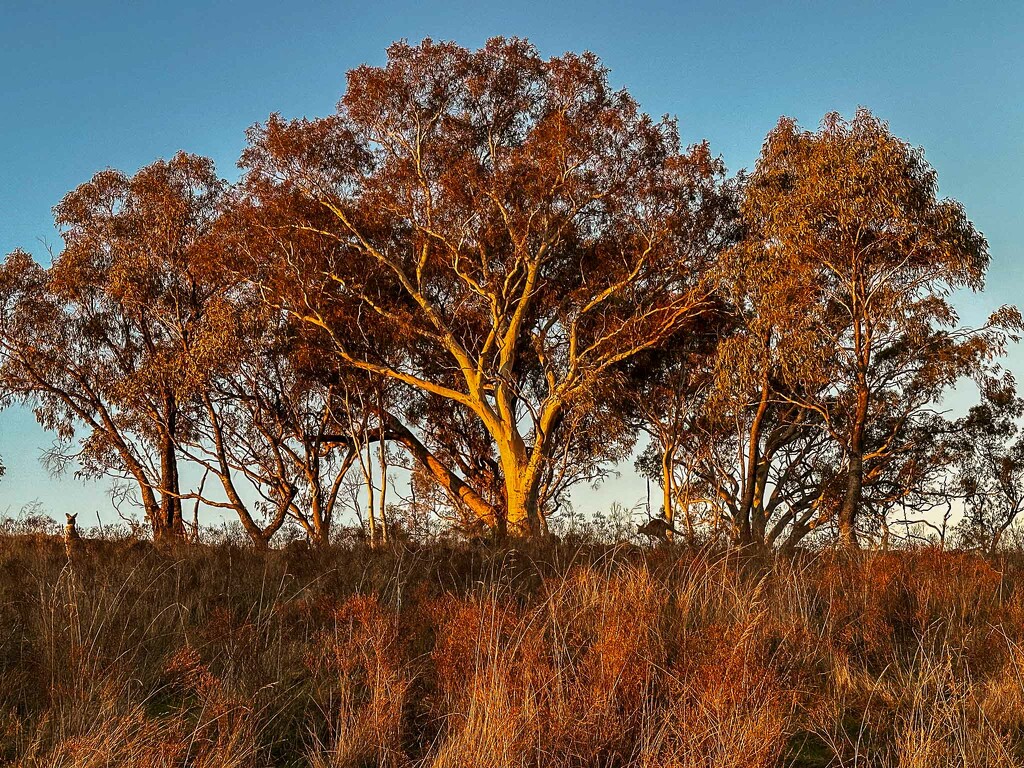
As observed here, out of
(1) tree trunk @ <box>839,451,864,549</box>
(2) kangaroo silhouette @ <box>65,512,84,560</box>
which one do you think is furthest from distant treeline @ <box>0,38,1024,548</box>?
(2) kangaroo silhouette @ <box>65,512,84,560</box>

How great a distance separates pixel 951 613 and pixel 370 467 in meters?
13.8

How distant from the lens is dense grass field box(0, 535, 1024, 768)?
3.69m

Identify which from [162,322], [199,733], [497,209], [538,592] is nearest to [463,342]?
[497,209]

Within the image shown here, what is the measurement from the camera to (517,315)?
18.1 m

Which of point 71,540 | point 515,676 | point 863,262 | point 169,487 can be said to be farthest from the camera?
point 169,487

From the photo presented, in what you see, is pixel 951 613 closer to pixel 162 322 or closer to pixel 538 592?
pixel 538 592

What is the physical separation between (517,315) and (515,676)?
14152 millimetres

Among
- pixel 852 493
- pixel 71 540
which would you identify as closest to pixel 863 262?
pixel 852 493

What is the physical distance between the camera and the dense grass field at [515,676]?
3.69m

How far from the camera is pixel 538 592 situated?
649 cm

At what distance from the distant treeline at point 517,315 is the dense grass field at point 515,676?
1051cm

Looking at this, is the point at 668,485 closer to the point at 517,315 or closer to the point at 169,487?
the point at 517,315

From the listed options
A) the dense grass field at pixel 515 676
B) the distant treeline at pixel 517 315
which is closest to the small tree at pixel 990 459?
the distant treeline at pixel 517 315

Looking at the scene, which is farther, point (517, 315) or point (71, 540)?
point (517, 315)
